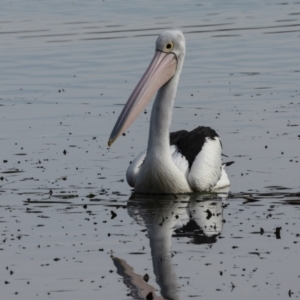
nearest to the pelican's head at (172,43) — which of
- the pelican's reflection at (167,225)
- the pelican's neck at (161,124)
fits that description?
the pelican's neck at (161,124)

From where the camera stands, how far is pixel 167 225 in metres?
7.90

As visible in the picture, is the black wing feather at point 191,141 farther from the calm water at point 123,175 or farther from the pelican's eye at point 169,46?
the pelican's eye at point 169,46

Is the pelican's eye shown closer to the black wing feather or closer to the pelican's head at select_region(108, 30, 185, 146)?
the pelican's head at select_region(108, 30, 185, 146)

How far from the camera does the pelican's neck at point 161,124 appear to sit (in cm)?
892

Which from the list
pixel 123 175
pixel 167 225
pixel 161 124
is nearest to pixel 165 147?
pixel 161 124

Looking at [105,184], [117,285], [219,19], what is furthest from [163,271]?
[219,19]

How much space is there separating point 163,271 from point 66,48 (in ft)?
41.0

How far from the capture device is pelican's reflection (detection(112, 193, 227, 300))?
635cm

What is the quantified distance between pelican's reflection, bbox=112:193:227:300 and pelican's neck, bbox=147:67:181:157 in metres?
0.40

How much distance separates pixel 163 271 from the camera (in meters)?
6.61

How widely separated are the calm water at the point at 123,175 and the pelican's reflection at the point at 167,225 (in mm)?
15

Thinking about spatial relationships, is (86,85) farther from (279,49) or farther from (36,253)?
(36,253)

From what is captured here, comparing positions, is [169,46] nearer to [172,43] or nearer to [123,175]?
[172,43]

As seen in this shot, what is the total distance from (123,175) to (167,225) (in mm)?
1950
